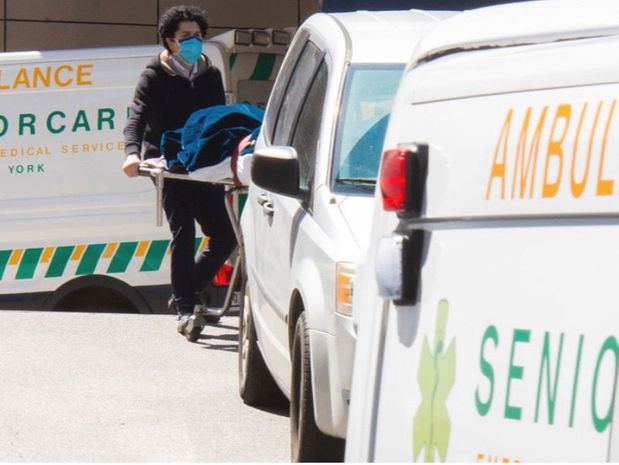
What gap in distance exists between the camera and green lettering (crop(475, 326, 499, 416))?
2.59m

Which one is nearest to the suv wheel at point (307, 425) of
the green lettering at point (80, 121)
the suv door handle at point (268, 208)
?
the suv door handle at point (268, 208)

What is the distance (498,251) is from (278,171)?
3495 millimetres

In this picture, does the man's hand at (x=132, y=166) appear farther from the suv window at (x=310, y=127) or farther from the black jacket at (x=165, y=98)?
the suv window at (x=310, y=127)

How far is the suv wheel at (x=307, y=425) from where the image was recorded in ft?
18.7

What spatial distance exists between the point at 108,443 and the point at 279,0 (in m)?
11.3

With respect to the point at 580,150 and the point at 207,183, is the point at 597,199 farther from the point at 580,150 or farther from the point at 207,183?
the point at 207,183

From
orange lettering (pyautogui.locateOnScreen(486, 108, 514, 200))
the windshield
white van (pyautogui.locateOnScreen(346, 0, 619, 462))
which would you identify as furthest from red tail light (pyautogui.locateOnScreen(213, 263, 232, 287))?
orange lettering (pyautogui.locateOnScreen(486, 108, 514, 200))

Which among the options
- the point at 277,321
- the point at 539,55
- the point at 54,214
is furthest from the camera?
the point at 54,214

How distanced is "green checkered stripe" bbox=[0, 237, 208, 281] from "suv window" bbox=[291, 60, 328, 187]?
4317 millimetres

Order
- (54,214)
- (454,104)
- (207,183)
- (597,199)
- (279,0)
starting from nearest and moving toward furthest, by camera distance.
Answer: (597,199) → (454,104) → (207,183) → (54,214) → (279,0)

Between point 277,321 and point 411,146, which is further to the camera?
point 277,321

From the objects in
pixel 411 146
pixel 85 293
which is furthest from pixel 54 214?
pixel 411 146

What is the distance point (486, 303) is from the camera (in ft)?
8.61

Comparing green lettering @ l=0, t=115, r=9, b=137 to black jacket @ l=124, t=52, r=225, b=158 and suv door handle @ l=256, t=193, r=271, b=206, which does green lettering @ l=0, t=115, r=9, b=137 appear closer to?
black jacket @ l=124, t=52, r=225, b=158
